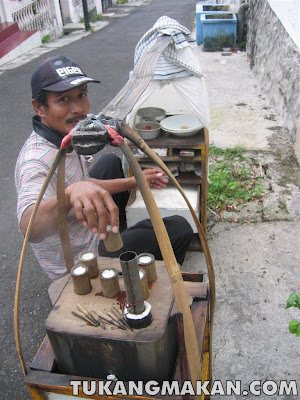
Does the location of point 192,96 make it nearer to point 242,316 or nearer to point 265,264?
point 265,264

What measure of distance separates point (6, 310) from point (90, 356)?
207cm

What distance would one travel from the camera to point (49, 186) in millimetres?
2203

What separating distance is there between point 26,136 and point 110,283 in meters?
5.67

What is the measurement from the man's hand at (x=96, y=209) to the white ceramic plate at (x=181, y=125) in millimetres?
2160

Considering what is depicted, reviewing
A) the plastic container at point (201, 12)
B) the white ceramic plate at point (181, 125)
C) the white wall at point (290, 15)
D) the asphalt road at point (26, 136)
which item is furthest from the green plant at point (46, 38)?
the white ceramic plate at point (181, 125)

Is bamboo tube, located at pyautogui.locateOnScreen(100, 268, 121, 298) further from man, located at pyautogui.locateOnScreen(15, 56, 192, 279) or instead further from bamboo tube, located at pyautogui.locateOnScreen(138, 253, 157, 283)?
man, located at pyautogui.locateOnScreen(15, 56, 192, 279)

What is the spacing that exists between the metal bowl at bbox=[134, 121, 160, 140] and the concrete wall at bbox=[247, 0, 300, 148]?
2.45 metres

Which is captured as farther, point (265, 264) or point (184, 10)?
point (184, 10)

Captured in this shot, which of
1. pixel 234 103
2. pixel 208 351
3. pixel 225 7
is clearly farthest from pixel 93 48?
pixel 208 351

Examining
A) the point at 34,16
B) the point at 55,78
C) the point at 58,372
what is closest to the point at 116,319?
the point at 58,372

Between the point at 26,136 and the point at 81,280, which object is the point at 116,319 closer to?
the point at 81,280

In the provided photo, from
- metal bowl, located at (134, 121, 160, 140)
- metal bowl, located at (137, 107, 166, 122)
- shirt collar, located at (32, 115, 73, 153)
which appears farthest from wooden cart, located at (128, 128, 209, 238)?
shirt collar, located at (32, 115, 73, 153)

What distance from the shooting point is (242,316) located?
3062 millimetres

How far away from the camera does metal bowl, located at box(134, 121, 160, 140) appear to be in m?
3.58
